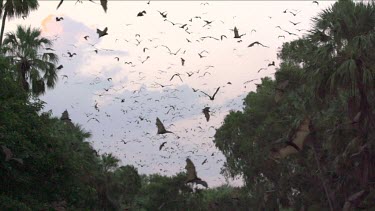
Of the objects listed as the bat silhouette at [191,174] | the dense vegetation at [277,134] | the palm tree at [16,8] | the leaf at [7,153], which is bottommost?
the bat silhouette at [191,174]

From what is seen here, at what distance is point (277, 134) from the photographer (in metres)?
37.4

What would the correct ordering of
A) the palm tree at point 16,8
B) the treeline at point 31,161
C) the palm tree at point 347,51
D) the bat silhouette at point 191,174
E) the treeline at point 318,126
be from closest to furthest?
the bat silhouette at point 191,174
the treeline at point 31,161
the palm tree at point 347,51
the treeline at point 318,126
the palm tree at point 16,8

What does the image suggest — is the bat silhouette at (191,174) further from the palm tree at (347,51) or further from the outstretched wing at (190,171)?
the palm tree at (347,51)

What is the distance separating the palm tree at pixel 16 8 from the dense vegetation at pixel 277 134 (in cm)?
7

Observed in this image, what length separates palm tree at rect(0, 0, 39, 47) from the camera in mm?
27422

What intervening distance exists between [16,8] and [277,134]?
20243 mm

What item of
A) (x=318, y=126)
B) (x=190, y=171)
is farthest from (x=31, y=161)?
(x=318, y=126)

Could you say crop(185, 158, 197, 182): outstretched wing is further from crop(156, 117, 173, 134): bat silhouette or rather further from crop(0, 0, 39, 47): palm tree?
crop(0, 0, 39, 47): palm tree

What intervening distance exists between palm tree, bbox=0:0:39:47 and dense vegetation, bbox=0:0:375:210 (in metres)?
0.07

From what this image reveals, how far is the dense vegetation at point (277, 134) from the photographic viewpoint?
55.7 ft

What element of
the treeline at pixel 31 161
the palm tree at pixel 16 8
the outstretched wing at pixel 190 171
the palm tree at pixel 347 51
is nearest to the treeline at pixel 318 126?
the palm tree at pixel 347 51

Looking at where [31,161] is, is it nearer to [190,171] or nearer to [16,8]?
[190,171]

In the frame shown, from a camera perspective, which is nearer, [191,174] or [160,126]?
[191,174]

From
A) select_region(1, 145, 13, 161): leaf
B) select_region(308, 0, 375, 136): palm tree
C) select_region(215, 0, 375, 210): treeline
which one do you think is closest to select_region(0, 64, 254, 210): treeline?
select_region(1, 145, 13, 161): leaf
